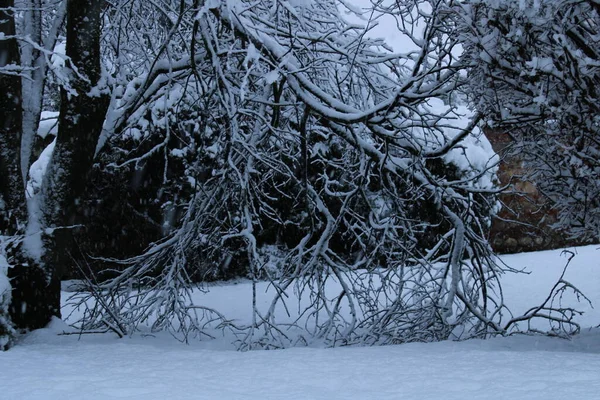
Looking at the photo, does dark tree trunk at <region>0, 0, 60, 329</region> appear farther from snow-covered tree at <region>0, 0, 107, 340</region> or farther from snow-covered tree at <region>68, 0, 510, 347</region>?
snow-covered tree at <region>68, 0, 510, 347</region>

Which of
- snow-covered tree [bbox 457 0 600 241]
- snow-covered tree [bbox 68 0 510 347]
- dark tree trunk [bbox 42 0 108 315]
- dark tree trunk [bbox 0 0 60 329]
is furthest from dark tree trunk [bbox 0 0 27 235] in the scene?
snow-covered tree [bbox 457 0 600 241]

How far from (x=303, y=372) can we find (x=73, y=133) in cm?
281

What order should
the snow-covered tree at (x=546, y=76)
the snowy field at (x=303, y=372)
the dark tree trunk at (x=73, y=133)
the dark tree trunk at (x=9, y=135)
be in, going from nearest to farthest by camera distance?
the snowy field at (x=303, y=372) → the snow-covered tree at (x=546, y=76) → the dark tree trunk at (x=9, y=135) → the dark tree trunk at (x=73, y=133)

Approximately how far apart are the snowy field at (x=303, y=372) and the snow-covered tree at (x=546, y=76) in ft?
3.65

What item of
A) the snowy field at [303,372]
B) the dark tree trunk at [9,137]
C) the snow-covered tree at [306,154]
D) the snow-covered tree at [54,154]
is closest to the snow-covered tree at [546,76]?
the snow-covered tree at [306,154]

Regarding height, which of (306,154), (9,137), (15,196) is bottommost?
(15,196)

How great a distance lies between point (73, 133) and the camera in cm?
464

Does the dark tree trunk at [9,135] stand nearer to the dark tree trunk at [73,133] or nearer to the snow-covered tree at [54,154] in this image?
the snow-covered tree at [54,154]

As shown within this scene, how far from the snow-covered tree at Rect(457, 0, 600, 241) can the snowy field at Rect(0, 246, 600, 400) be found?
43.8 inches

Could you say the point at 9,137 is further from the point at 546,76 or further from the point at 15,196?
the point at 546,76

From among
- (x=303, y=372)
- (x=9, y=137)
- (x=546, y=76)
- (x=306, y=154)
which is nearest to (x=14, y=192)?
(x=9, y=137)

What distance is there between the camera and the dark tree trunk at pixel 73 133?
4.61 metres

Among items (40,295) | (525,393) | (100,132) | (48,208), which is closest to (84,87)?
(100,132)

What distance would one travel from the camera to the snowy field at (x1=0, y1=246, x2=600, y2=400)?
260 centimetres
